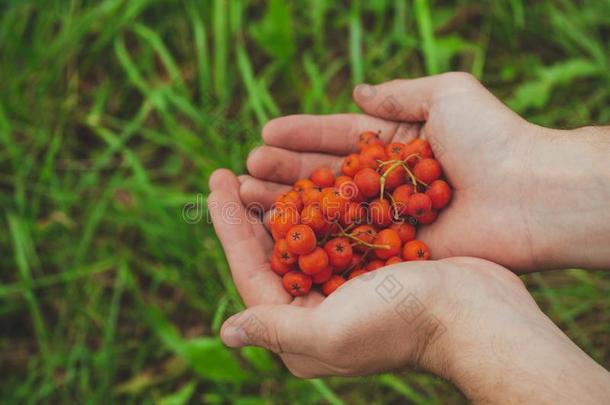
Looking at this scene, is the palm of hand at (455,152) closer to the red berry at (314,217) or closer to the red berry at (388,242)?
the red berry at (388,242)

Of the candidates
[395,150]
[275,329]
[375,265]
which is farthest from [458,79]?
[275,329]

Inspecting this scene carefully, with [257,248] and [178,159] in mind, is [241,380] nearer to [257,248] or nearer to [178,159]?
[257,248]

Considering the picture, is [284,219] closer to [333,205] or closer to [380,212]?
[333,205]

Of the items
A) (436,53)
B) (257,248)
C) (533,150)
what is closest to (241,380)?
(257,248)

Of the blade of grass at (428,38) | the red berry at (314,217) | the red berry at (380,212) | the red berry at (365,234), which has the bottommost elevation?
the red berry at (365,234)

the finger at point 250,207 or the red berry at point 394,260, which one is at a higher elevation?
the finger at point 250,207

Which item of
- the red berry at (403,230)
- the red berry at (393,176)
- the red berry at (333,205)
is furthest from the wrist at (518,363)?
the red berry at (393,176)
